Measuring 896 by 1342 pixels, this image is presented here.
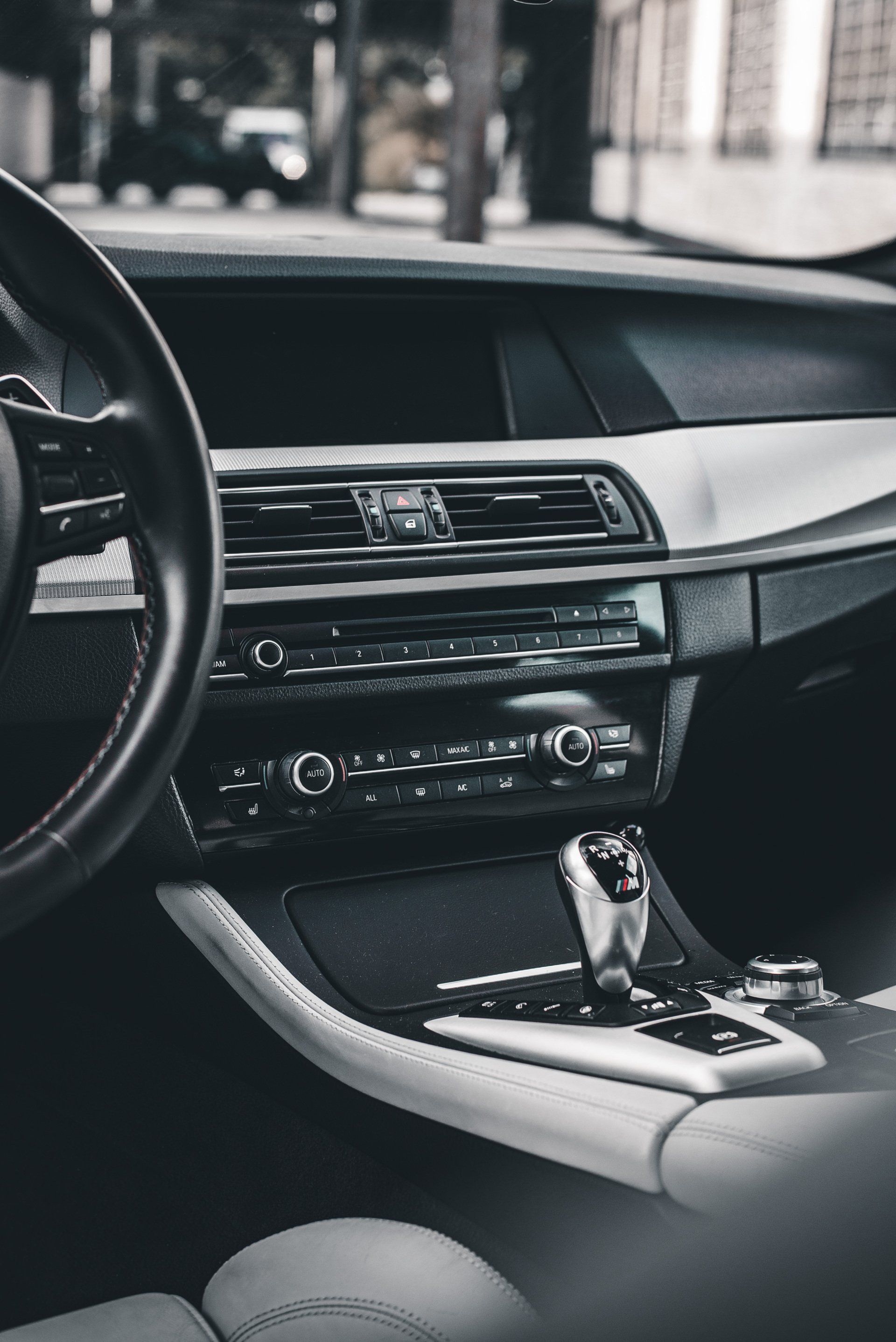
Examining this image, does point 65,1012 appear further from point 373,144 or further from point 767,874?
point 373,144

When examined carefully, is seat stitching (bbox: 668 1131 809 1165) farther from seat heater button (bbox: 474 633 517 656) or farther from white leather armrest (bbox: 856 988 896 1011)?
seat heater button (bbox: 474 633 517 656)

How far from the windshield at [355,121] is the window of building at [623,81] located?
23mm

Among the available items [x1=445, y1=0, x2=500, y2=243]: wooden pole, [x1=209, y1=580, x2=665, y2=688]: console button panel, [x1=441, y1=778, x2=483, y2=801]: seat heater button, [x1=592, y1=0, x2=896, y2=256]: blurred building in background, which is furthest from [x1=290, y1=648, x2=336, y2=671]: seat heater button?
[x1=592, y1=0, x2=896, y2=256]: blurred building in background

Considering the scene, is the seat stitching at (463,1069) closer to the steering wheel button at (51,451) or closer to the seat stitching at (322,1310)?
the seat stitching at (322,1310)

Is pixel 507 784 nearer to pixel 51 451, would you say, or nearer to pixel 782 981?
pixel 782 981

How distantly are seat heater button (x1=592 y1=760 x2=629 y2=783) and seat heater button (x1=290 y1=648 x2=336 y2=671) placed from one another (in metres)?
0.38

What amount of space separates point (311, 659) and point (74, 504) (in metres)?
0.57

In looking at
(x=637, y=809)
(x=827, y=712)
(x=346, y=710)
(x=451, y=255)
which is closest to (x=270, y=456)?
(x=346, y=710)

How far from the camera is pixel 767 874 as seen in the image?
2.14 m

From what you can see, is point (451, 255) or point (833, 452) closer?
point (451, 255)

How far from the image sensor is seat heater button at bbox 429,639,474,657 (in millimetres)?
1589

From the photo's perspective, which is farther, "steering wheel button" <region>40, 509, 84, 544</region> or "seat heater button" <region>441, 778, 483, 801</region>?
"seat heater button" <region>441, 778, 483, 801</region>

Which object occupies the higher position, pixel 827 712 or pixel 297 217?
pixel 297 217

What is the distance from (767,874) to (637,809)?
45 centimetres
